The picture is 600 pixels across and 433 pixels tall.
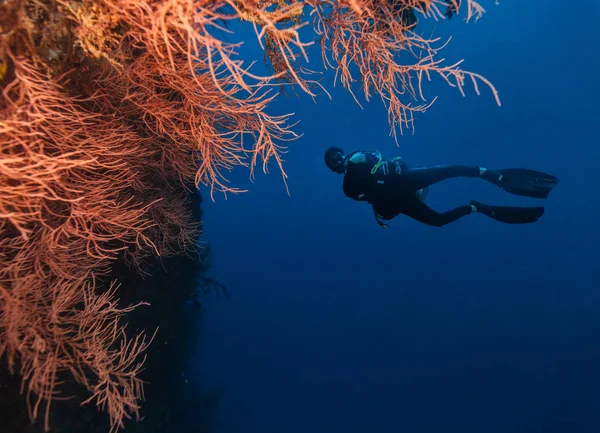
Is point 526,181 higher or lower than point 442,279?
lower

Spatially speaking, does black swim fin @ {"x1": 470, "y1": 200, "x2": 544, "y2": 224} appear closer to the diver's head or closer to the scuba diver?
the scuba diver

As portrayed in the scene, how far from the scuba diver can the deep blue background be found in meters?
7.43

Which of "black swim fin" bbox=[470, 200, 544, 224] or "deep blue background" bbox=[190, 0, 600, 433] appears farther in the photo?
"deep blue background" bbox=[190, 0, 600, 433]

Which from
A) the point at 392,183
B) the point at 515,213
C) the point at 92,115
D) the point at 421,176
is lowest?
the point at 92,115

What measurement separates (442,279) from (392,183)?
76.9 feet

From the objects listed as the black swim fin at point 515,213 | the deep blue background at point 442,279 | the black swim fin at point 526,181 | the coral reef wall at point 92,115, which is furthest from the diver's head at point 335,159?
the deep blue background at point 442,279

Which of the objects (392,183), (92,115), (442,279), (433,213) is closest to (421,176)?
(392,183)

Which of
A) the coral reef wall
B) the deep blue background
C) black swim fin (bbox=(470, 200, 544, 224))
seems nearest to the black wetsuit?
black swim fin (bbox=(470, 200, 544, 224))

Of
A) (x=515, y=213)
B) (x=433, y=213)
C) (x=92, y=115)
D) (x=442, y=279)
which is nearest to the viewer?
(x=92, y=115)

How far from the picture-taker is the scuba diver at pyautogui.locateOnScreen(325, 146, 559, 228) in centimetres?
555

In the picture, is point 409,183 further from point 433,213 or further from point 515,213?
point 515,213

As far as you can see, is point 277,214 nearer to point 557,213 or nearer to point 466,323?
point 466,323

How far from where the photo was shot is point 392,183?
573 cm

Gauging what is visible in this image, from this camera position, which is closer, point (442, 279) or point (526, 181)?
point (526, 181)
